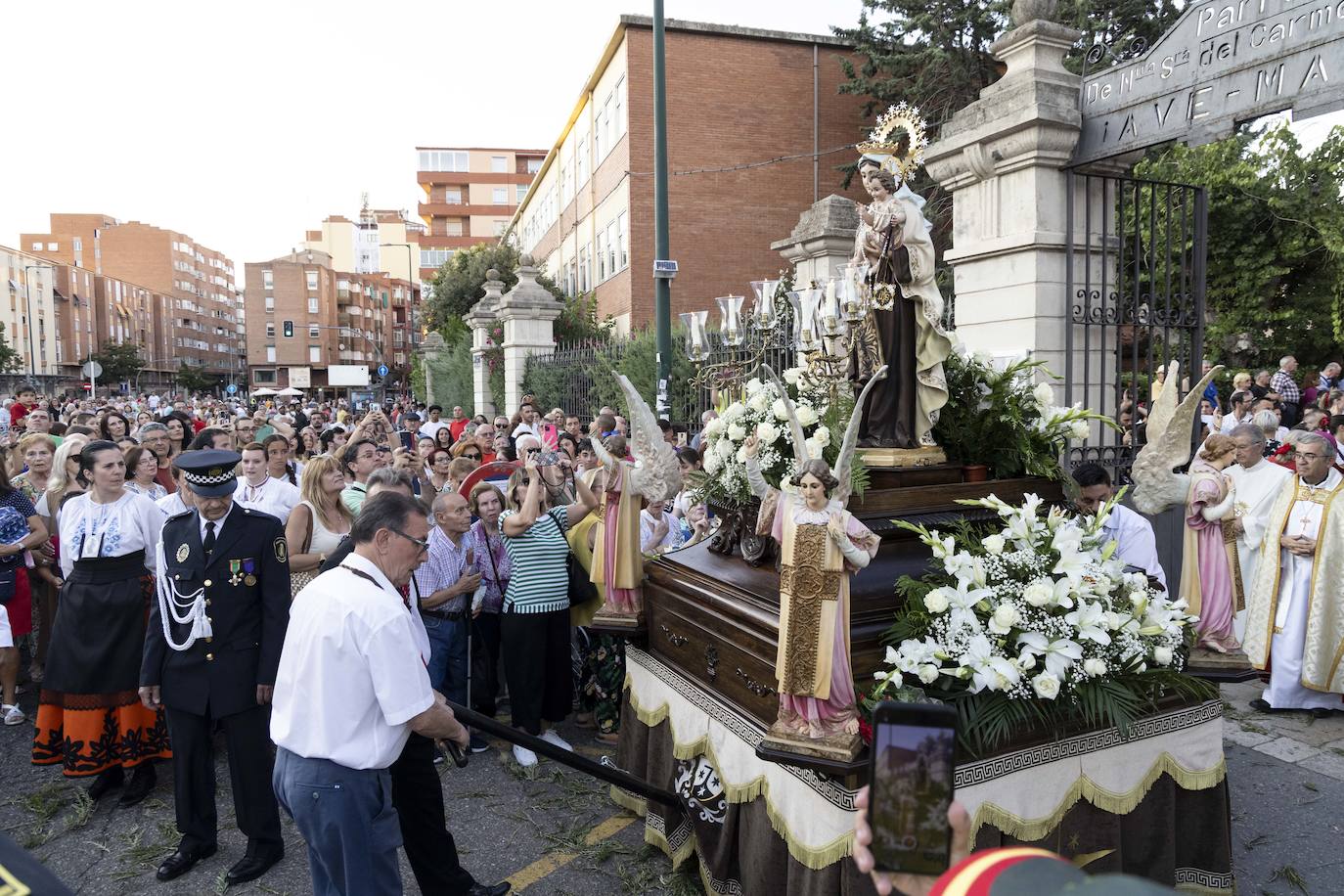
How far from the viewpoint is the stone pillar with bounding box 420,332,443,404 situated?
2778 cm

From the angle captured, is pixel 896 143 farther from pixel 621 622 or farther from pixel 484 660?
pixel 484 660

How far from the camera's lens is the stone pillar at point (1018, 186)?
6.30m

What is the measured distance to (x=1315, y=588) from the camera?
5820 mm

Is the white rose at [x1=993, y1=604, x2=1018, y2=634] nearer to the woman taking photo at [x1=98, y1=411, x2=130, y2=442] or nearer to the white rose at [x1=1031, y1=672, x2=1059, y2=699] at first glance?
the white rose at [x1=1031, y1=672, x2=1059, y2=699]

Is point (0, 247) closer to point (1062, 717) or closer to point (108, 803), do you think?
point (108, 803)

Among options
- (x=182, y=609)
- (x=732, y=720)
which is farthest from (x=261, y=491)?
(x=732, y=720)

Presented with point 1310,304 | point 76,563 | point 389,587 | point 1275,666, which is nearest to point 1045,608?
point 389,587

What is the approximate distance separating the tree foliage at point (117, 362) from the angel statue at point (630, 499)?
79670 mm

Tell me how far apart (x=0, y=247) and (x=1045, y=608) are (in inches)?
3084

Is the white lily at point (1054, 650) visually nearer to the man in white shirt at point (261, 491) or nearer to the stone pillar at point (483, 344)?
the man in white shirt at point (261, 491)

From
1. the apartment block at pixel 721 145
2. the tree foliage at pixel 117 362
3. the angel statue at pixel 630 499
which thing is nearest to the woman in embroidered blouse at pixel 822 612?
the angel statue at pixel 630 499

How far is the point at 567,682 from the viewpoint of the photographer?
219 inches

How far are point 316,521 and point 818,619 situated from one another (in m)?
3.63

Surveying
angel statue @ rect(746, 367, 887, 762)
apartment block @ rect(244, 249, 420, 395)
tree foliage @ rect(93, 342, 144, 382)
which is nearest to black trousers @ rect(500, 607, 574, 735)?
A: angel statue @ rect(746, 367, 887, 762)
